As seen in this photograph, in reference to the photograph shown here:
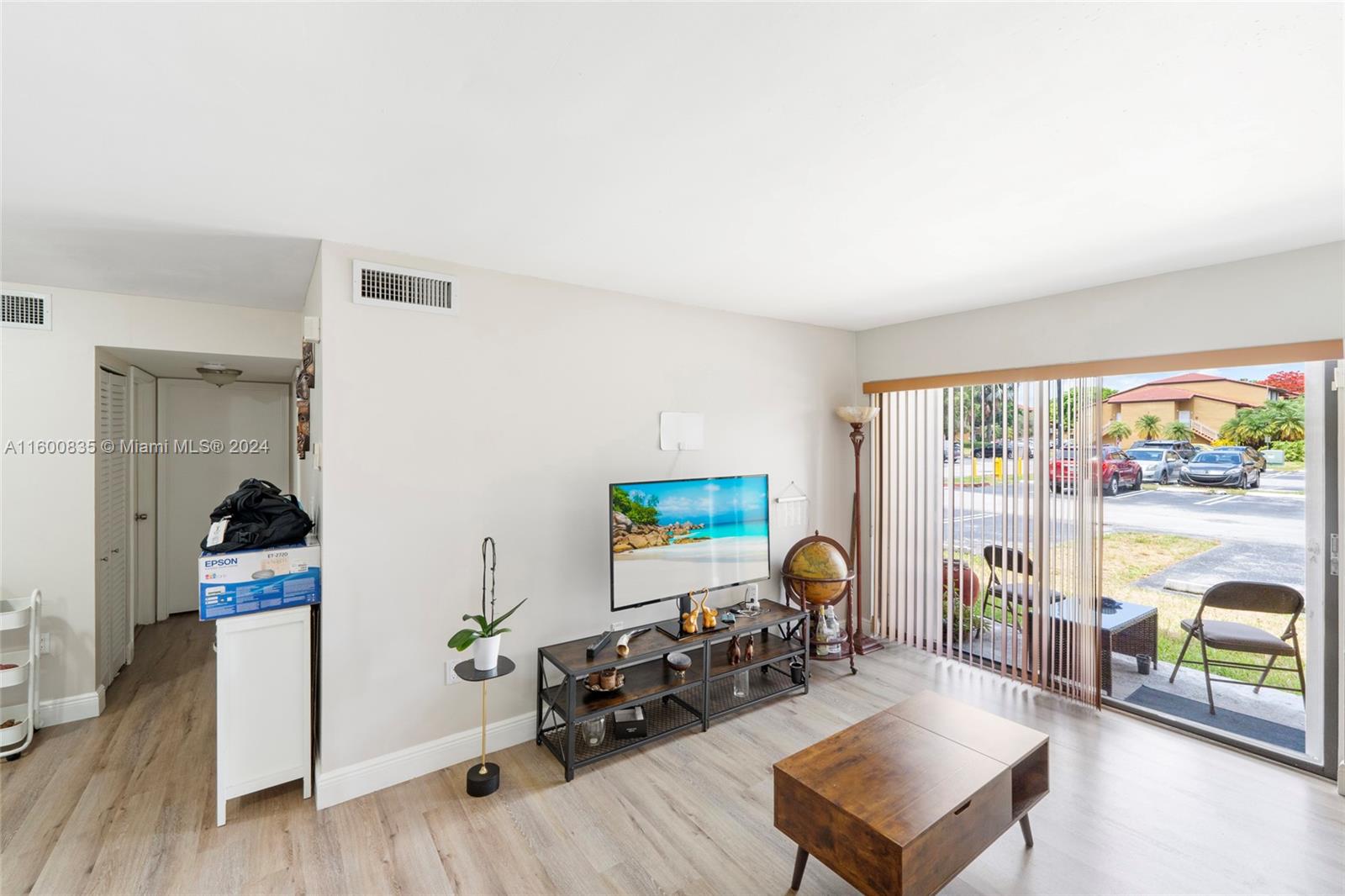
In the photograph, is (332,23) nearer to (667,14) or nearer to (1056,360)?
(667,14)

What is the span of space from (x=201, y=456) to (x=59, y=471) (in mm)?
2194

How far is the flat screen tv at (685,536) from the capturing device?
3189mm

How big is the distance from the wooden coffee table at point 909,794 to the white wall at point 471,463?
158 cm

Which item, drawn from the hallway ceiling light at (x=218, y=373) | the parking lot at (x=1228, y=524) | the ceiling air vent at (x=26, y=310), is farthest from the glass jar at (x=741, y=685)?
the ceiling air vent at (x=26, y=310)

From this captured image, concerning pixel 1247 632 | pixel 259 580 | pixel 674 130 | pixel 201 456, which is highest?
pixel 674 130

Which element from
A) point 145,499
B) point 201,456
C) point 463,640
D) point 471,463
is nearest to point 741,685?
point 463,640

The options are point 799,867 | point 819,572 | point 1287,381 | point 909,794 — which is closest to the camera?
point 909,794

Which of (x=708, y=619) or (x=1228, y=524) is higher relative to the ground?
(x=1228, y=524)

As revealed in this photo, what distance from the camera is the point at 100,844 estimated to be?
7.41ft

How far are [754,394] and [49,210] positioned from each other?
139 inches

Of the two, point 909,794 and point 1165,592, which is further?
point 1165,592

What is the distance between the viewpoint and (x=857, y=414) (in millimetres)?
4340

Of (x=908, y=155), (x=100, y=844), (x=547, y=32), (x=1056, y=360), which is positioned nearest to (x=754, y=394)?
(x=1056, y=360)

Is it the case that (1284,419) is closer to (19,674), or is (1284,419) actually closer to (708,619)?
(708,619)
